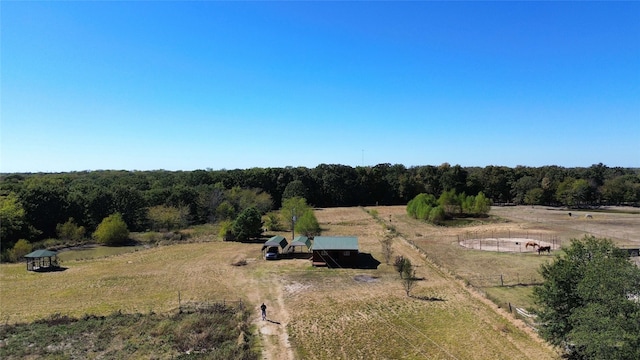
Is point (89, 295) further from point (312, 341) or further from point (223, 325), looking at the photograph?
point (312, 341)

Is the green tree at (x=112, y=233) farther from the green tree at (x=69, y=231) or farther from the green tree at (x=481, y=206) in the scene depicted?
the green tree at (x=481, y=206)

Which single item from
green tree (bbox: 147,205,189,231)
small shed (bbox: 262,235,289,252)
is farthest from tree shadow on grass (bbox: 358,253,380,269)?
green tree (bbox: 147,205,189,231)

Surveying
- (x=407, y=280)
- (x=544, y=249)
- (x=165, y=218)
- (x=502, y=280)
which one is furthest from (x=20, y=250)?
(x=544, y=249)

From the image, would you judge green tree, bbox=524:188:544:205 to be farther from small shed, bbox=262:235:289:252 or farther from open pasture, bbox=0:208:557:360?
small shed, bbox=262:235:289:252

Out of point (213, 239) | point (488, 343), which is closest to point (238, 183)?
point (213, 239)

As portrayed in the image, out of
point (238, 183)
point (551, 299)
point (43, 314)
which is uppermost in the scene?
point (238, 183)
